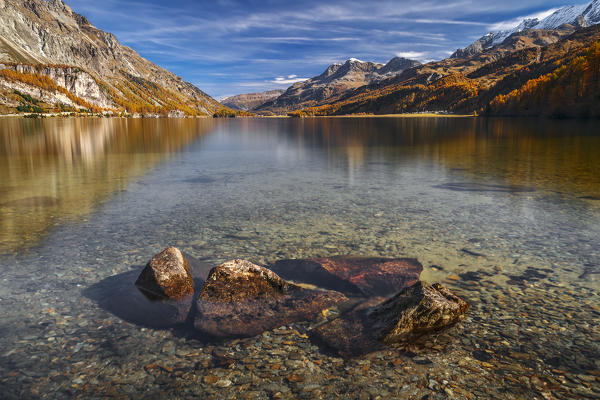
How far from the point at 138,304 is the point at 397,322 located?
7.85 m

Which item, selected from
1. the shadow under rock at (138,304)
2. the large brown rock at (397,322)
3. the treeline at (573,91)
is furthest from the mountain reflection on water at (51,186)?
the treeline at (573,91)

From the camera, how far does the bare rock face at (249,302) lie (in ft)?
32.7

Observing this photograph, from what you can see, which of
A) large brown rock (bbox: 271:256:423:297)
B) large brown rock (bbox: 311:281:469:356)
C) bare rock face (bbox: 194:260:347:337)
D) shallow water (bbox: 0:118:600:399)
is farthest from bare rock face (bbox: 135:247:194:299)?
large brown rock (bbox: 311:281:469:356)

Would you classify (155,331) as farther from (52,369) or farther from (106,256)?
(106,256)

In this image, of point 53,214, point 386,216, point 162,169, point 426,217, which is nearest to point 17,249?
point 53,214

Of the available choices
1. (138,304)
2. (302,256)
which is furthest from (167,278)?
(302,256)

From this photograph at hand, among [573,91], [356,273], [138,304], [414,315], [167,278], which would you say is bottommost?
[138,304]

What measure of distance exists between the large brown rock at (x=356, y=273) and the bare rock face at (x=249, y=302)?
0.82 meters

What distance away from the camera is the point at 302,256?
1490cm

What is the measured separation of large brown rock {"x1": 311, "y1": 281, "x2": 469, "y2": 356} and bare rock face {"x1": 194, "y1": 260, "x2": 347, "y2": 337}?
114 cm

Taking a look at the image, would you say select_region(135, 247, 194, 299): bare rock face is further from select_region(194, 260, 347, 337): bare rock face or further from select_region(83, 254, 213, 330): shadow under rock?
select_region(194, 260, 347, 337): bare rock face

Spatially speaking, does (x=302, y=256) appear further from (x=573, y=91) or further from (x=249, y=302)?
(x=573, y=91)

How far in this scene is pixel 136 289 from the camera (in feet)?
39.2

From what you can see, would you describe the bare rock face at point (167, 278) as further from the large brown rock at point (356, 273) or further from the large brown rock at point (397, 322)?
the large brown rock at point (397, 322)
